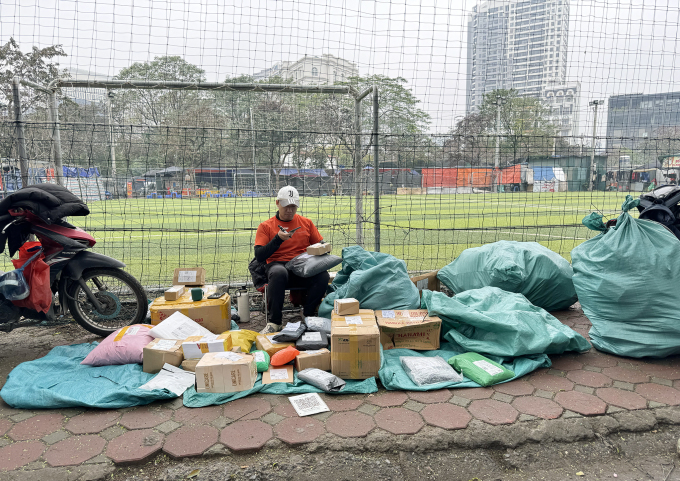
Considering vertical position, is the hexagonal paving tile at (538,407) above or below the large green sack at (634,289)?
below

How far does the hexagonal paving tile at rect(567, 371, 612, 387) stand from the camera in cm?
287

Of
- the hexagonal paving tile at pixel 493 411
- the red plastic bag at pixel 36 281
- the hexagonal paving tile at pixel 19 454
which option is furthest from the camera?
the red plastic bag at pixel 36 281

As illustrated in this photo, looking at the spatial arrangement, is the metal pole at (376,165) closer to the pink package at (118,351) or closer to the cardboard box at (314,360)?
the cardboard box at (314,360)

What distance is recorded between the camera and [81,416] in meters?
2.56

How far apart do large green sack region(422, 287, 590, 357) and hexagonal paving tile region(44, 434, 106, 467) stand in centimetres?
240

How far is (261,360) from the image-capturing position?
10.2 ft

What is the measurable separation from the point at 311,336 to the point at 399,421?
1051mm

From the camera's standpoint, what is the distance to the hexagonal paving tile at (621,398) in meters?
2.60

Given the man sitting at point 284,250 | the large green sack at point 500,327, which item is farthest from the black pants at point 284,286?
the large green sack at point 500,327

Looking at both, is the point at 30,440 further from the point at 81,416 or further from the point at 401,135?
the point at 401,135

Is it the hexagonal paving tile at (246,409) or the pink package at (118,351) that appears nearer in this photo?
the hexagonal paving tile at (246,409)

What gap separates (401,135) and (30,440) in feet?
13.0

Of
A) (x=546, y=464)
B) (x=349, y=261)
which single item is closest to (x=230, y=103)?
(x=349, y=261)

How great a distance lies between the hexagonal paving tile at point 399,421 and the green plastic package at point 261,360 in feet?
3.03
